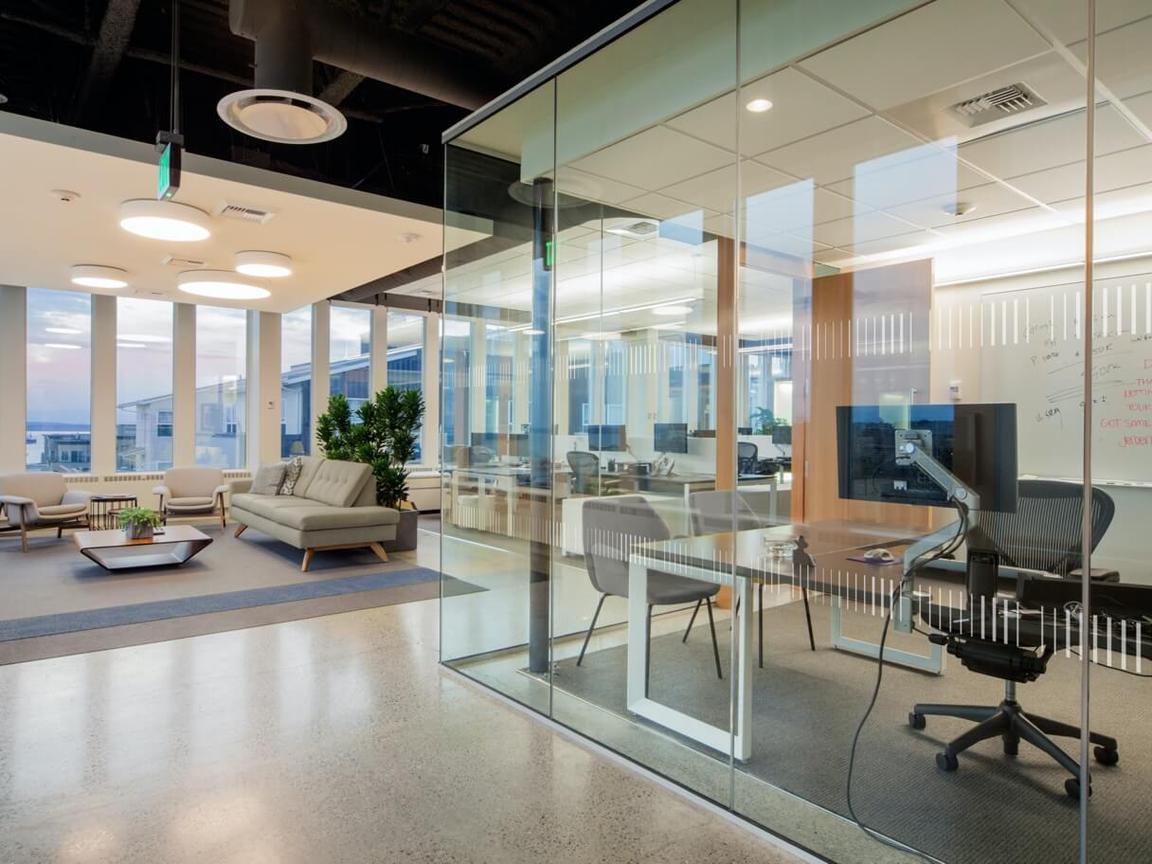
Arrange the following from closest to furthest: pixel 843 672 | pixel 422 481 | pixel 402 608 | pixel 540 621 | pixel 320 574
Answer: pixel 843 672, pixel 540 621, pixel 402 608, pixel 320 574, pixel 422 481

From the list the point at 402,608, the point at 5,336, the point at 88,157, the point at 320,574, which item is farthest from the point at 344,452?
the point at 5,336

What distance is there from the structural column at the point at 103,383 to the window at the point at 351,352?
9.17 feet

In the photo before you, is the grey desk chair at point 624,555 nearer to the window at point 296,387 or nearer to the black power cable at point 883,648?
the black power cable at point 883,648

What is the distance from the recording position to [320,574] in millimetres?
6098

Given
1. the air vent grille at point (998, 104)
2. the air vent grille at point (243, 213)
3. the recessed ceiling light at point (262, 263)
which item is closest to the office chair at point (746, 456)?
the air vent grille at point (998, 104)

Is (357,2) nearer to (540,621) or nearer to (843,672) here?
(540,621)

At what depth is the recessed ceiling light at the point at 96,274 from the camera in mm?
7062

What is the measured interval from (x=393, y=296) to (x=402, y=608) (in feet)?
22.4

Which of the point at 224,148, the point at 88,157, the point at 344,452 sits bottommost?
the point at 344,452

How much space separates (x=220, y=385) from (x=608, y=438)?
8.87 meters

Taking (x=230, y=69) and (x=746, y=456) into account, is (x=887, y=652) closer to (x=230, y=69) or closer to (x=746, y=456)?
(x=746, y=456)

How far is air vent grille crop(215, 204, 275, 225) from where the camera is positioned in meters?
5.34

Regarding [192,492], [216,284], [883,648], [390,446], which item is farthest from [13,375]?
[883,648]

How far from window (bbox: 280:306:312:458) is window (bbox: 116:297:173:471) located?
4.87 feet
